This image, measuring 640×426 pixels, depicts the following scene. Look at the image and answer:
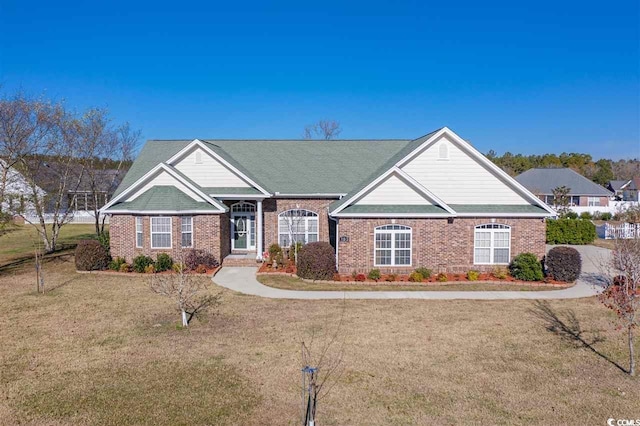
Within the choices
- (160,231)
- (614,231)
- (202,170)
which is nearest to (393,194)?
(202,170)

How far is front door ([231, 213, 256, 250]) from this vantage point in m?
23.4

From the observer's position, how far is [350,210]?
60.1 ft

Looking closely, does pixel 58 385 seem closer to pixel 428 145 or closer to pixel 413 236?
pixel 413 236

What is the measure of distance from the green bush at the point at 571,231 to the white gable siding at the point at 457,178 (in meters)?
13.5

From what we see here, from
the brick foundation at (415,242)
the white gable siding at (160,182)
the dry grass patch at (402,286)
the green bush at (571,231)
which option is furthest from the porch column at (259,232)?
the green bush at (571,231)

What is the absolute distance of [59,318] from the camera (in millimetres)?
12633

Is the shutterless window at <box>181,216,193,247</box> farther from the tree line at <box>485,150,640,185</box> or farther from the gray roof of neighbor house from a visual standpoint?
the tree line at <box>485,150,640,185</box>

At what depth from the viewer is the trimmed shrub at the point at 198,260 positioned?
19759 millimetres

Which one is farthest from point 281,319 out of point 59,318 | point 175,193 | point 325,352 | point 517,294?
point 175,193

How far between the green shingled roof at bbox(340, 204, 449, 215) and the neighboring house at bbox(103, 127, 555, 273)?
4 centimetres

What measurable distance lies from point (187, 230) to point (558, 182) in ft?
185

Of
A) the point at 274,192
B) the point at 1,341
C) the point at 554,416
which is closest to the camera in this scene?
the point at 554,416

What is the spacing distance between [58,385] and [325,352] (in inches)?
225

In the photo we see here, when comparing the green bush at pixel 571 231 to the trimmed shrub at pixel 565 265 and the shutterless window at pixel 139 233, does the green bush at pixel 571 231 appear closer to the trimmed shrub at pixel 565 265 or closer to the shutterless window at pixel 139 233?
the trimmed shrub at pixel 565 265
